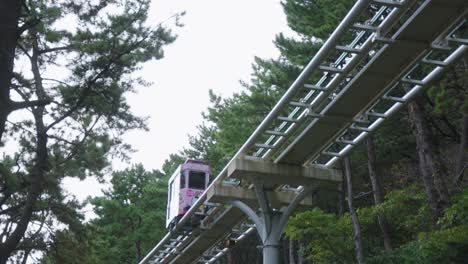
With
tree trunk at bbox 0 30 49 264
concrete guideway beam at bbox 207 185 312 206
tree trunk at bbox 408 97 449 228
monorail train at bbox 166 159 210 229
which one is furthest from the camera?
monorail train at bbox 166 159 210 229

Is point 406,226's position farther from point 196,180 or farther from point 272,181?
point 272,181

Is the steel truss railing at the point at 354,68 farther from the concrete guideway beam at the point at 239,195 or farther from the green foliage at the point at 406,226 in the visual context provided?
the green foliage at the point at 406,226

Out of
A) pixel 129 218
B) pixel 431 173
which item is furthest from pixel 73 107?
pixel 129 218

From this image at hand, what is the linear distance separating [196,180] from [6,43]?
32.6ft

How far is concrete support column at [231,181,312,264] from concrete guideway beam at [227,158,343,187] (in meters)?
0.25

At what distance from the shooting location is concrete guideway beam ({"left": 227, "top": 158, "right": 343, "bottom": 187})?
36.3ft

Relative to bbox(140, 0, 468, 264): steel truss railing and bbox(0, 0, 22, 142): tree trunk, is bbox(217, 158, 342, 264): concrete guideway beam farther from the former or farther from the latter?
bbox(0, 0, 22, 142): tree trunk

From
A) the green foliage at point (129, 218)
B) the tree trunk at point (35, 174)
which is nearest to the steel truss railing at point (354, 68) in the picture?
the tree trunk at point (35, 174)

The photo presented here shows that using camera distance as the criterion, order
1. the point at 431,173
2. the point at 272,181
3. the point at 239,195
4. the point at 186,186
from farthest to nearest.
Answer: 1. the point at 186,186
2. the point at 431,173
3. the point at 239,195
4. the point at 272,181

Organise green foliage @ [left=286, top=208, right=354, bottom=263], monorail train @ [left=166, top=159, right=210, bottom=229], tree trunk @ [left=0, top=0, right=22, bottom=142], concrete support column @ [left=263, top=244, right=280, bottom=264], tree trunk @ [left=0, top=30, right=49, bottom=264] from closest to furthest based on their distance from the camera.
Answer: tree trunk @ [left=0, top=0, right=22, bottom=142] → tree trunk @ [left=0, top=30, right=49, bottom=264] → concrete support column @ [left=263, top=244, right=280, bottom=264] → green foliage @ [left=286, top=208, right=354, bottom=263] → monorail train @ [left=166, top=159, right=210, bottom=229]

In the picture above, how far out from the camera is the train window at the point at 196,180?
1672cm

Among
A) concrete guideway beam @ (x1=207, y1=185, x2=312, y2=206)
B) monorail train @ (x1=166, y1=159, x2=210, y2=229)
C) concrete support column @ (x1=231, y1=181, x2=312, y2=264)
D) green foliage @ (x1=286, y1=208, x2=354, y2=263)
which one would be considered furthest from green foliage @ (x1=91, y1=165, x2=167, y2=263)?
concrete support column @ (x1=231, y1=181, x2=312, y2=264)

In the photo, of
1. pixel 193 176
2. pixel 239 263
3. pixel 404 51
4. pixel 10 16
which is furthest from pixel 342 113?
pixel 239 263

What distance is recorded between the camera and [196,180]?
16.8m
